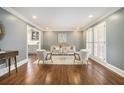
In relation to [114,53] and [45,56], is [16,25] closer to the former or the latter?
[45,56]

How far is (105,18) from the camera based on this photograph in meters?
6.49

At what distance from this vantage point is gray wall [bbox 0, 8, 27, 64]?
507 centimetres

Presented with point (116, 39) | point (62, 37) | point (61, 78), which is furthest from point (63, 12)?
point (62, 37)

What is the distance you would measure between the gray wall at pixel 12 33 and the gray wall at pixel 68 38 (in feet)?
21.7

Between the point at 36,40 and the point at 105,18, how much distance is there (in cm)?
838

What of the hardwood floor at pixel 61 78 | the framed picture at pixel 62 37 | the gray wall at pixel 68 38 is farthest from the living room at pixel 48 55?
the framed picture at pixel 62 37

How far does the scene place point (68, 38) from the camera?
46.1ft

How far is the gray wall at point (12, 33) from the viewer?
16.6 feet

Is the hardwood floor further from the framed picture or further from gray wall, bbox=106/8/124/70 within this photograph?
the framed picture

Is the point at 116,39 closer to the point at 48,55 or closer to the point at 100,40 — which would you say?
the point at 100,40

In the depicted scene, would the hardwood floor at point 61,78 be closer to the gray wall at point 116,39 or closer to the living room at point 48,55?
the living room at point 48,55
